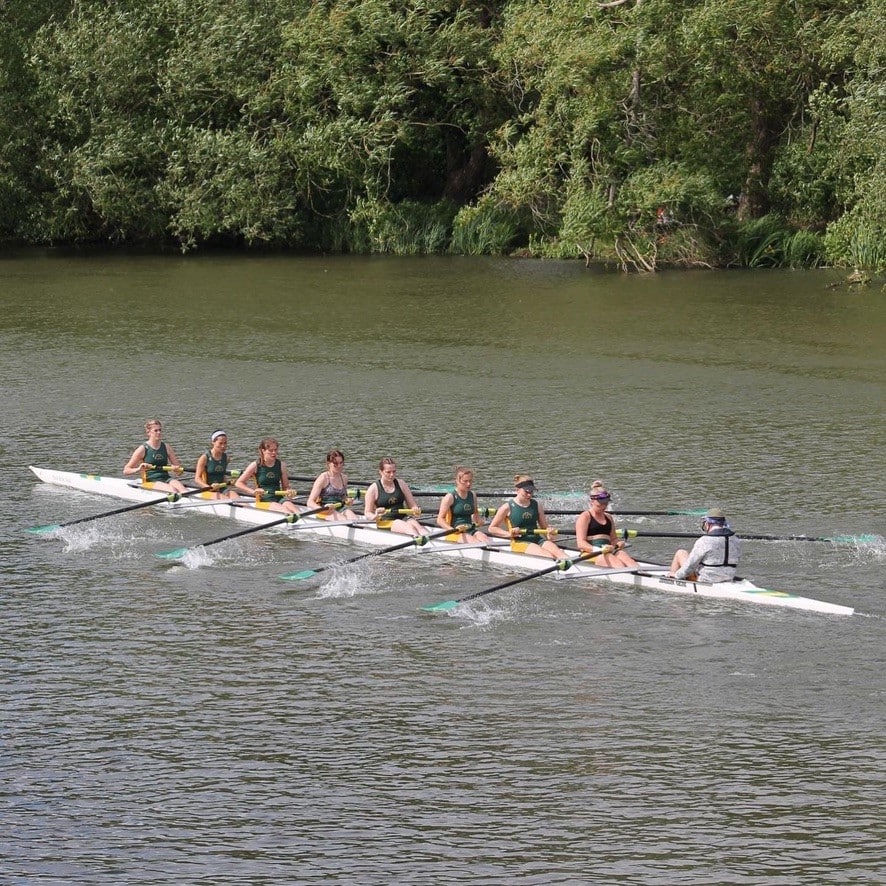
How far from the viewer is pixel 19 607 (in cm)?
1633

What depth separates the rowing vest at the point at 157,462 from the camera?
840 inches

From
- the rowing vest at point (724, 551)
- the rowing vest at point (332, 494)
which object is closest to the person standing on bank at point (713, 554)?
the rowing vest at point (724, 551)

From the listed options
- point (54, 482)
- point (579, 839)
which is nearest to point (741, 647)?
point (579, 839)

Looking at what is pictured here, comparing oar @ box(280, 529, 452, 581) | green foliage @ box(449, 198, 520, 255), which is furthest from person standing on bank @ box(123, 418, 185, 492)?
green foliage @ box(449, 198, 520, 255)

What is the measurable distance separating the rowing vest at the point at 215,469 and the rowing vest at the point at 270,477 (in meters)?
0.78

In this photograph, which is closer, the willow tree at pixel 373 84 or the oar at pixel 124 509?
the oar at pixel 124 509

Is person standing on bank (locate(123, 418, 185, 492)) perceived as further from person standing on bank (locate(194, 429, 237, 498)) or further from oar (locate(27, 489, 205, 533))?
person standing on bank (locate(194, 429, 237, 498))

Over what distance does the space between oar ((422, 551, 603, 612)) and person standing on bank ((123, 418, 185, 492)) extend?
6413 mm

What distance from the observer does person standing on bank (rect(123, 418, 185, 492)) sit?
69.5 ft

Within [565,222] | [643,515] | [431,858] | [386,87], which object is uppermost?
[386,87]

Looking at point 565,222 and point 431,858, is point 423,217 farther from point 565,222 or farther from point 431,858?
point 431,858

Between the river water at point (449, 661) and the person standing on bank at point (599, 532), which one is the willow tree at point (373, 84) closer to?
the river water at point (449, 661)

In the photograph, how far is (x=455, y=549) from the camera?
1809 centimetres

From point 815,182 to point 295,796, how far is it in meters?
38.5
